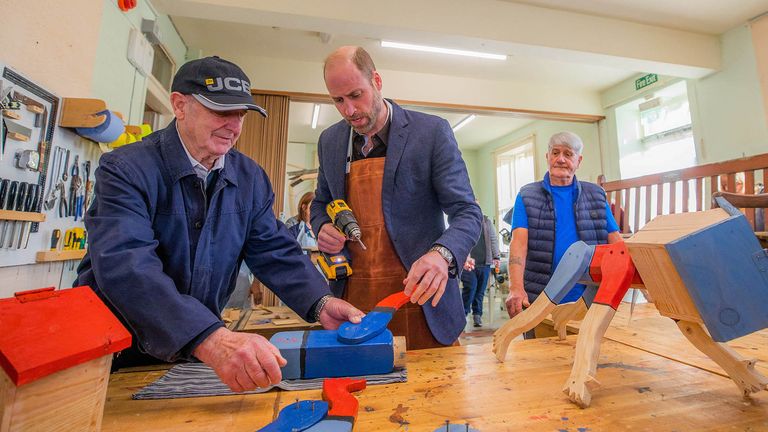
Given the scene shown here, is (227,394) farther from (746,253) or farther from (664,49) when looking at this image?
(664,49)

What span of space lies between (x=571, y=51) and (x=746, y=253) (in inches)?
164

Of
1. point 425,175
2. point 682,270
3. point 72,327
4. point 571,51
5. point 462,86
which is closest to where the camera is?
point 72,327

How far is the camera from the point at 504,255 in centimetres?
780

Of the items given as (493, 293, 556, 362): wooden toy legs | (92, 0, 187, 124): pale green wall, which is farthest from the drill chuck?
(92, 0, 187, 124): pale green wall

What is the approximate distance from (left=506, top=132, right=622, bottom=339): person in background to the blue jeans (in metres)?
2.97

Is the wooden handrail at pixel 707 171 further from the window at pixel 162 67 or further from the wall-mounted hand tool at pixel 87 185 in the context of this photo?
the window at pixel 162 67

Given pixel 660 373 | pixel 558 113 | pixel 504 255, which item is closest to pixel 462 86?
pixel 558 113

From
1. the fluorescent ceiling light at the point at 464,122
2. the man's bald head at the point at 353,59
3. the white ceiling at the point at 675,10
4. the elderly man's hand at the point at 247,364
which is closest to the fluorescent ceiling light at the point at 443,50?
the white ceiling at the point at 675,10

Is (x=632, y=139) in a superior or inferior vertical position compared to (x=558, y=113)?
inferior

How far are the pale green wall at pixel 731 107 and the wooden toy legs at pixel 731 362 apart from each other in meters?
4.80

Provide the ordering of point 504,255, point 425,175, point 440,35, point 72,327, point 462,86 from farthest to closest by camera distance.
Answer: point 504,255, point 462,86, point 440,35, point 425,175, point 72,327

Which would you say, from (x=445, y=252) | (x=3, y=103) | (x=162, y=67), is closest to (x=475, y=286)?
(x=445, y=252)

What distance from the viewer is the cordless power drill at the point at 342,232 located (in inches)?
50.5

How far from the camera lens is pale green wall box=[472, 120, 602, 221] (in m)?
6.22
